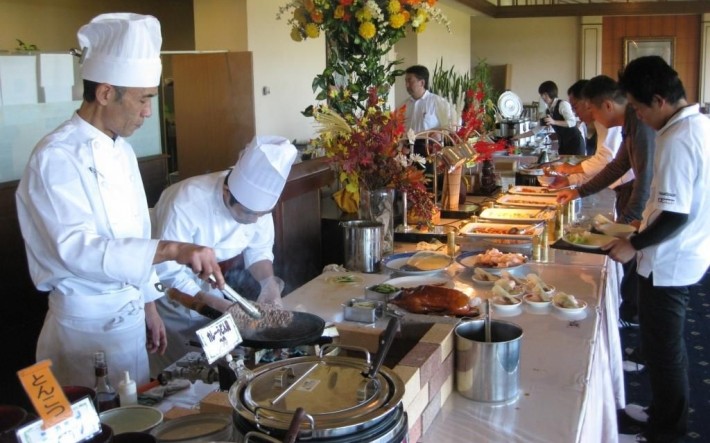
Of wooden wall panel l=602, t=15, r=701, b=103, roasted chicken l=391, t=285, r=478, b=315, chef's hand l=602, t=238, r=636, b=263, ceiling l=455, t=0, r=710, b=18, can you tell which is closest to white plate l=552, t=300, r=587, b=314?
roasted chicken l=391, t=285, r=478, b=315

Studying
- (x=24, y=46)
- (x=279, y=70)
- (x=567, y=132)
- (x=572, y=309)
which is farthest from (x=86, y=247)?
(x=567, y=132)

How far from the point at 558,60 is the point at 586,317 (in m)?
11.2

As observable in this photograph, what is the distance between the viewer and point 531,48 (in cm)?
1230

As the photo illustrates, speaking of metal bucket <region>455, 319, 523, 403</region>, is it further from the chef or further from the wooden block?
the chef

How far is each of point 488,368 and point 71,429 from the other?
0.76 metres

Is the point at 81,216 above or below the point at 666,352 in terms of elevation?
above

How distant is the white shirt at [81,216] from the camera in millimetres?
1399

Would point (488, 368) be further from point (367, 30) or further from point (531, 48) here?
point (531, 48)

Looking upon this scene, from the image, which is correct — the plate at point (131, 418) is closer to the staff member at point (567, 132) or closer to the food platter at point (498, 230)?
the food platter at point (498, 230)

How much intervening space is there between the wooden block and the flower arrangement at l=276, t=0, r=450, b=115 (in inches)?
71.0

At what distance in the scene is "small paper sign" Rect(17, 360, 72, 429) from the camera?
29.3 inches

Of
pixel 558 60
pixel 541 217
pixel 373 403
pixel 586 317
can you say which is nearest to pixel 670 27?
pixel 558 60

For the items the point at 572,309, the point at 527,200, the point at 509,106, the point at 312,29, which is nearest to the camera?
the point at 572,309

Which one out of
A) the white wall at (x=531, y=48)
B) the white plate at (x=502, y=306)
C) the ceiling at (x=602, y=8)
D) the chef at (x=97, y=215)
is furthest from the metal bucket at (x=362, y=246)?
the white wall at (x=531, y=48)
